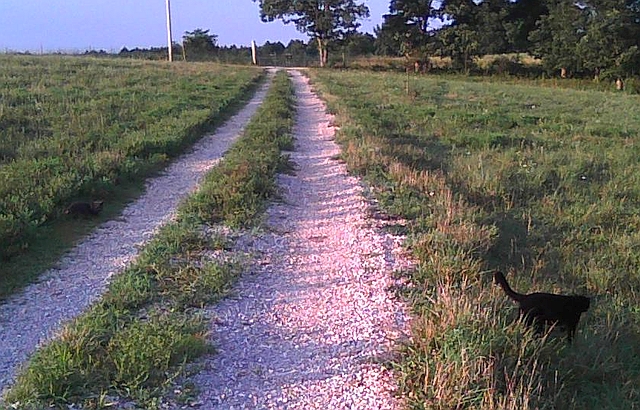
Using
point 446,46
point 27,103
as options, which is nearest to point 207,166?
point 27,103

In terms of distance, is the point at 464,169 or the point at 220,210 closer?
the point at 220,210

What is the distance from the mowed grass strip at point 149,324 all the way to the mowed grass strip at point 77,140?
3.25ft

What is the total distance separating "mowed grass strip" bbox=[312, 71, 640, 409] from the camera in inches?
141

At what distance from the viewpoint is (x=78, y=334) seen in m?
3.86

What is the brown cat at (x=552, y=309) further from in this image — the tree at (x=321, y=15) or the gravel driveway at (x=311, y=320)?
the tree at (x=321, y=15)

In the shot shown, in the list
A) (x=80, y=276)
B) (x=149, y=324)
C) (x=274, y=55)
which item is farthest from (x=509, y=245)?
(x=274, y=55)

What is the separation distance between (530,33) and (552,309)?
45758 millimetres

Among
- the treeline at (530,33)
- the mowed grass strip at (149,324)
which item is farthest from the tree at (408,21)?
the mowed grass strip at (149,324)

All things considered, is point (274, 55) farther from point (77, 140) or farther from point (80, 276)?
point (80, 276)

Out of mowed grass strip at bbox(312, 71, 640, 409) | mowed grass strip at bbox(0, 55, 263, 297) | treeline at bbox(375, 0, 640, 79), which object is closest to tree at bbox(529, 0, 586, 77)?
treeline at bbox(375, 0, 640, 79)

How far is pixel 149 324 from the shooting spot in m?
4.12

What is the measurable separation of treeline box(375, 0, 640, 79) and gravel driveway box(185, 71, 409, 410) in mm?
31791

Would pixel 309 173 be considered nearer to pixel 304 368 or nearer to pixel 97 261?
pixel 97 261

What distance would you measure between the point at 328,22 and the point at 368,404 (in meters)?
53.1
